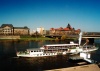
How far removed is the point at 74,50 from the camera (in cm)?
9225

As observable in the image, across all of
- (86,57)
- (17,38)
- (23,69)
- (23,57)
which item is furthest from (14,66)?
(17,38)

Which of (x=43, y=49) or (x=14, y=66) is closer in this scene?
(x=14, y=66)

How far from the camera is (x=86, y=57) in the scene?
7044 cm

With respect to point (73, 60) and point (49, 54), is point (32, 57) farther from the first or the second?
point (73, 60)

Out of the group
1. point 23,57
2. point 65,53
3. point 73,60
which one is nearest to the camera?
point 73,60

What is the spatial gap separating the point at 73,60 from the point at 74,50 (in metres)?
23.1

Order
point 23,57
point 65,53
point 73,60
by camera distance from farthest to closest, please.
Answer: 1. point 65,53
2. point 23,57
3. point 73,60

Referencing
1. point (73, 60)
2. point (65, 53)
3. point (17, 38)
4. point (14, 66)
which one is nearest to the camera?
point (14, 66)

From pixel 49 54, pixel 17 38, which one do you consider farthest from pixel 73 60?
pixel 17 38

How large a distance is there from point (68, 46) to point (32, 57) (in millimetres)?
23115

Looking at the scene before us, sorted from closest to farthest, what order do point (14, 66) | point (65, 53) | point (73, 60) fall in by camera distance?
point (14, 66) < point (73, 60) < point (65, 53)

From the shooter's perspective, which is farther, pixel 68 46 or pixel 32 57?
pixel 68 46

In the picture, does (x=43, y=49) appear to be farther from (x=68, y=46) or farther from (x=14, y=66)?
(x=14, y=66)

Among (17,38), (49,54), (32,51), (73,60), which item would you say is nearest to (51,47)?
(49,54)
